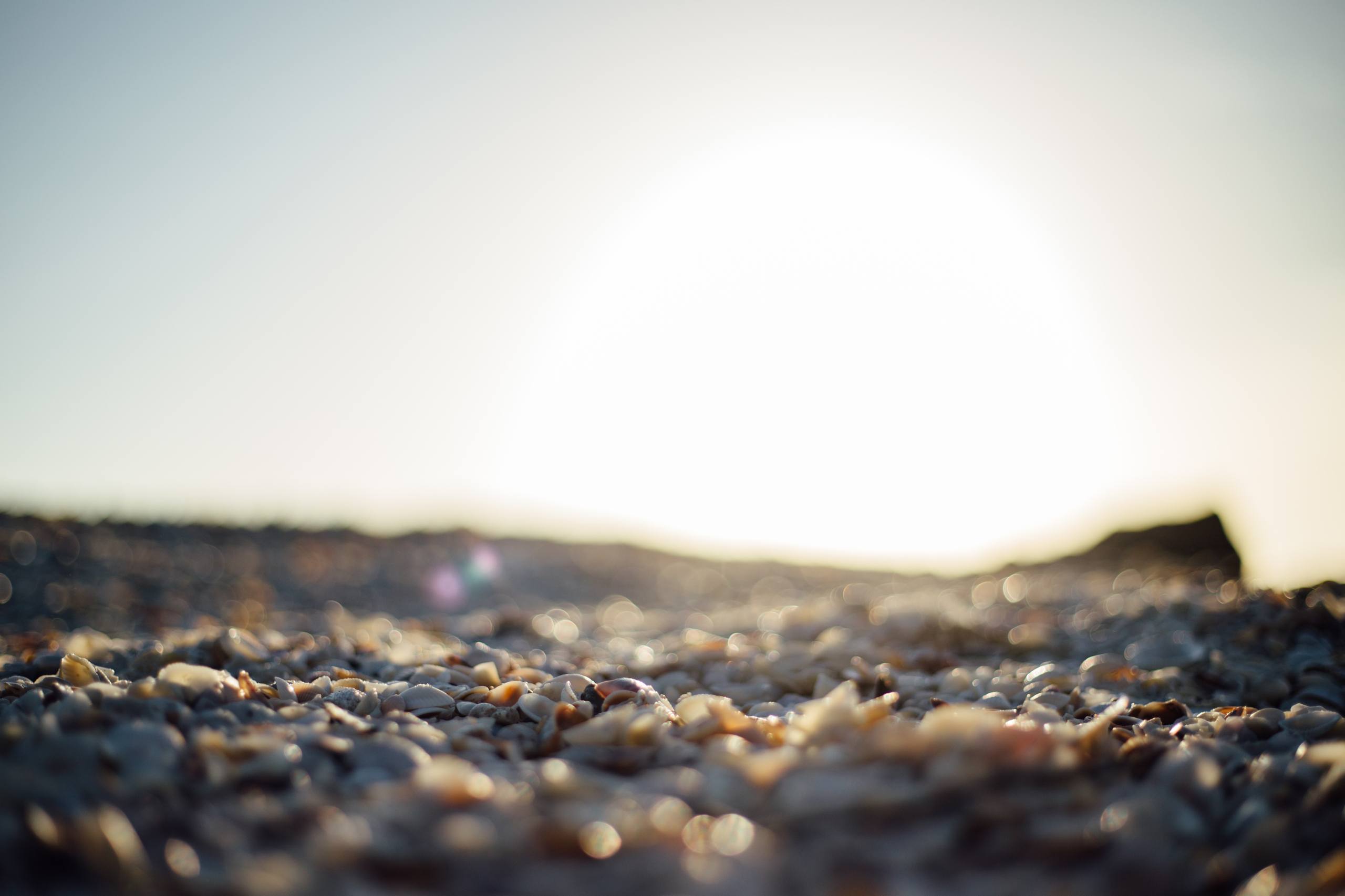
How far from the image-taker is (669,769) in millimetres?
1493

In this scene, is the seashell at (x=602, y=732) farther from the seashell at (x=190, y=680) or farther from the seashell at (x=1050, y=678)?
the seashell at (x=1050, y=678)

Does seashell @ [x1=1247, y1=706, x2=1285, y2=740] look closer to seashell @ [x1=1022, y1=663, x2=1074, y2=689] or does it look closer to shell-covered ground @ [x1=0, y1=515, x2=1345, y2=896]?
shell-covered ground @ [x1=0, y1=515, x2=1345, y2=896]

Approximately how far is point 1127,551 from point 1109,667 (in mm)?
9818

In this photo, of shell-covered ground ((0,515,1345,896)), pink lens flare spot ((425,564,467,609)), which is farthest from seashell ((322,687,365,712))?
pink lens flare spot ((425,564,467,609))

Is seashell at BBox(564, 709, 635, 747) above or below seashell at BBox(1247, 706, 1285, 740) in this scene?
above

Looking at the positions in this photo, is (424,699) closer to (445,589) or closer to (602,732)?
(602,732)

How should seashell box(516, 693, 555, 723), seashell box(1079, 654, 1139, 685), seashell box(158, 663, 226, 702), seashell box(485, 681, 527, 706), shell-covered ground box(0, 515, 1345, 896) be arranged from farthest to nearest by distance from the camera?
1. seashell box(1079, 654, 1139, 685)
2. seashell box(485, 681, 527, 706)
3. seashell box(516, 693, 555, 723)
4. seashell box(158, 663, 226, 702)
5. shell-covered ground box(0, 515, 1345, 896)

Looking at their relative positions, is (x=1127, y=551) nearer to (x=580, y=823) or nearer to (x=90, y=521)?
(x=580, y=823)

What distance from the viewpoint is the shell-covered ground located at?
1.11 meters

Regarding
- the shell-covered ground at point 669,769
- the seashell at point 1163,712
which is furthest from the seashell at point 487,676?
the seashell at point 1163,712

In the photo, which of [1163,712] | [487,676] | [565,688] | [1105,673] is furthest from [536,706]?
[1105,673]

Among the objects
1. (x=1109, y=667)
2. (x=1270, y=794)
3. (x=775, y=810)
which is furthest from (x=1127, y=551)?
(x=775, y=810)

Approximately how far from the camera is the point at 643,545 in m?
14.4

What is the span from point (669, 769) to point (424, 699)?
0.85 meters
